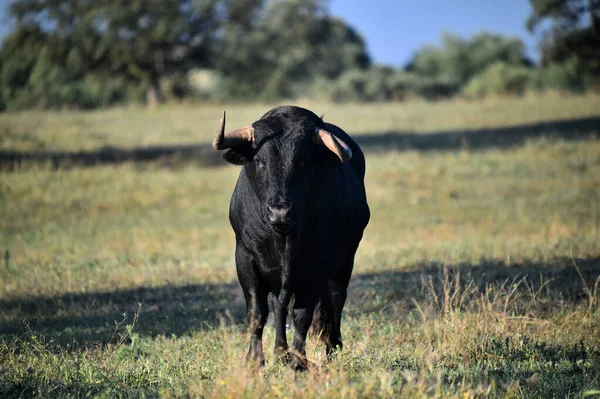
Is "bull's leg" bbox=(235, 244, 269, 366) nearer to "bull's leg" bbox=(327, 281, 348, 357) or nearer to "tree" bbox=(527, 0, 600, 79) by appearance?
"bull's leg" bbox=(327, 281, 348, 357)

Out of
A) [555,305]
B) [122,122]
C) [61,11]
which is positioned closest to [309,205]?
[555,305]

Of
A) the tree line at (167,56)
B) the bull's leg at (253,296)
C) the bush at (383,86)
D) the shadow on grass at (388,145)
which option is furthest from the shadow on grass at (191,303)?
the bush at (383,86)

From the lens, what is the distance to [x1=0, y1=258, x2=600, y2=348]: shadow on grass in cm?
952

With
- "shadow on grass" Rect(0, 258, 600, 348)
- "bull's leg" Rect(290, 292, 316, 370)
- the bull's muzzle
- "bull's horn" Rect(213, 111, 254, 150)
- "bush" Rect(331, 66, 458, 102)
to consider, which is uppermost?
"bull's horn" Rect(213, 111, 254, 150)

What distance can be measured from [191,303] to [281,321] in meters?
3.73

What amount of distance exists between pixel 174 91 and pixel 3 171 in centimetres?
2181

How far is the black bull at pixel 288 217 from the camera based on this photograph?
703 centimetres

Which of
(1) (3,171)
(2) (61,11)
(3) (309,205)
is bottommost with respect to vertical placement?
(1) (3,171)

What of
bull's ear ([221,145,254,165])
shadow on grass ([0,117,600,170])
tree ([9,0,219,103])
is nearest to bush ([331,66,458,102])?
tree ([9,0,219,103])

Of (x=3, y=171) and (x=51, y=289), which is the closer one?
(x=51, y=289)

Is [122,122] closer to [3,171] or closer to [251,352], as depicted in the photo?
[3,171]

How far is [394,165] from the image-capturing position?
25734 millimetres

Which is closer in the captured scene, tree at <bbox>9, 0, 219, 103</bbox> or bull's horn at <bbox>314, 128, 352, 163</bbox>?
bull's horn at <bbox>314, 128, 352, 163</bbox>

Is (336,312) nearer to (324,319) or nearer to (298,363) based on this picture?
(324,319)
